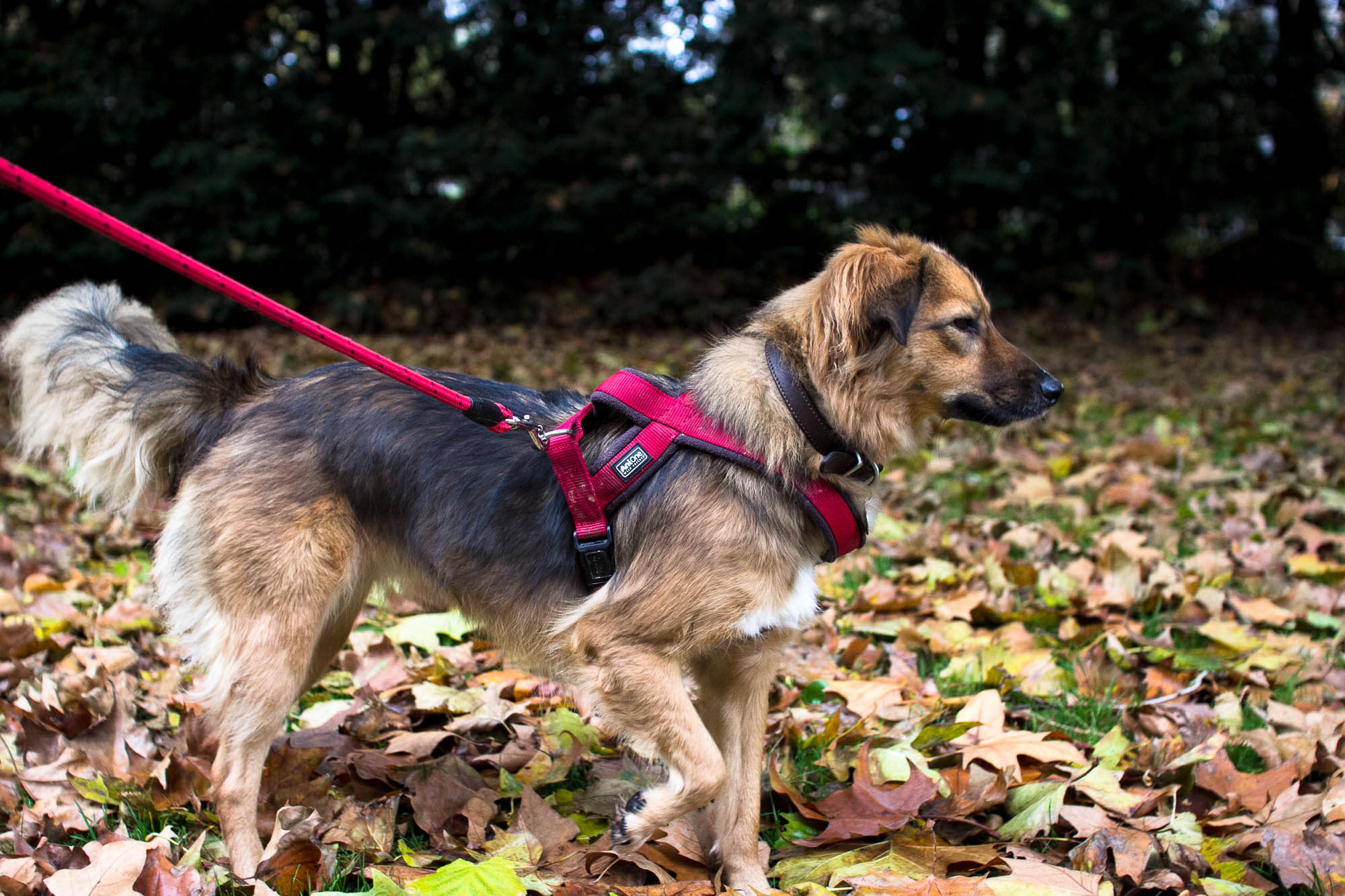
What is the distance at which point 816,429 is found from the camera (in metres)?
2.82

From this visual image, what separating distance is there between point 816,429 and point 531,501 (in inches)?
33.2

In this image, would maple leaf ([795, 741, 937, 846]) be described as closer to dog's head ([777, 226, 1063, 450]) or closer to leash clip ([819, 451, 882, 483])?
leash clip ([819, 451, 882, 483])

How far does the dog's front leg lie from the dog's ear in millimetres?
835

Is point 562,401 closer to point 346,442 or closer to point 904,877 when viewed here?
point 346,442

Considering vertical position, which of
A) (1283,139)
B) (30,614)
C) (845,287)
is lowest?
(30,614)

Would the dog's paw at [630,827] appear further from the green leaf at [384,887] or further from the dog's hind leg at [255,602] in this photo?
the dog's hind leg at [255,602]

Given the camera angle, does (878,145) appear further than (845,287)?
Yes

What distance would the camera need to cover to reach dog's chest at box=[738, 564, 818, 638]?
8.89 ft

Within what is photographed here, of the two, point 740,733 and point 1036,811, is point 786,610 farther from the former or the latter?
point 1036,811

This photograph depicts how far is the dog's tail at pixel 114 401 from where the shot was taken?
3.08 meters

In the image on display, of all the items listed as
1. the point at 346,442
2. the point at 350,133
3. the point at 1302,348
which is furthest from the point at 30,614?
the point at 1302,348

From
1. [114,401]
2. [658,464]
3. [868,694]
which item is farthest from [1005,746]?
[114,401]

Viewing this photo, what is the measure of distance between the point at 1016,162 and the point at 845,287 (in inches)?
481

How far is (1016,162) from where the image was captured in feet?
45.3
